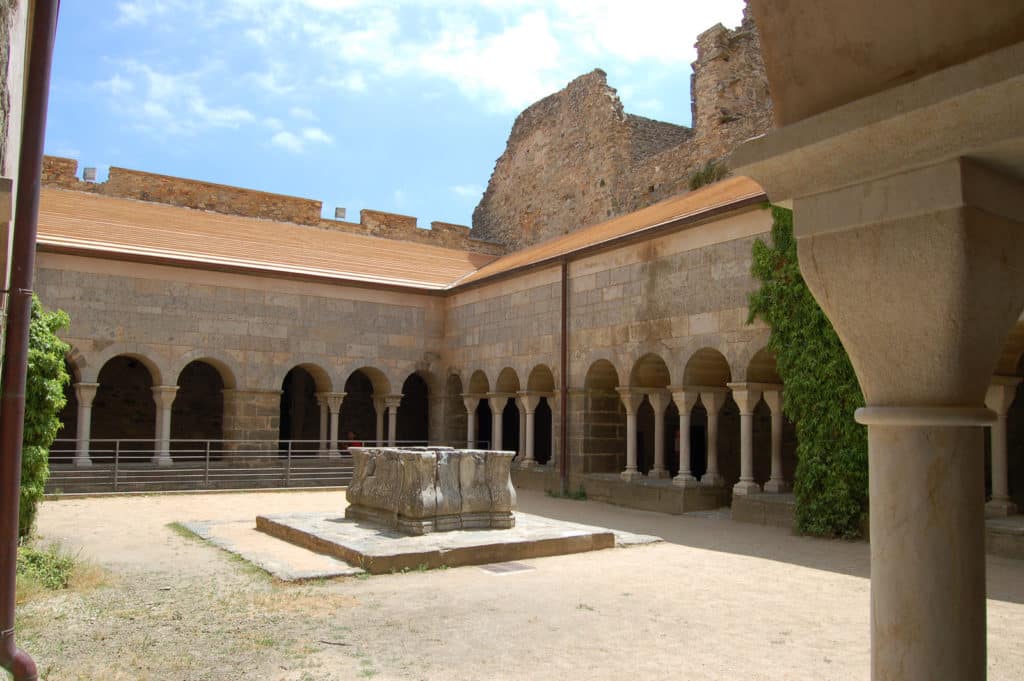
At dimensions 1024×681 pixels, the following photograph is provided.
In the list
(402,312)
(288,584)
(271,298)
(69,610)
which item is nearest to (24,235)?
(69,610)

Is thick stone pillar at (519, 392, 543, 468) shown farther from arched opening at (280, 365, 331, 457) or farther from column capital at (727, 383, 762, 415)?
arched opening at (280, 365, 331, 457)

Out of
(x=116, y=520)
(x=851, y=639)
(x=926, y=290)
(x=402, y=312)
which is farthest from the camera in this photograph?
(x=402, y=312)

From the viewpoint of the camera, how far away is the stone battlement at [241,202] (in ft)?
65.4

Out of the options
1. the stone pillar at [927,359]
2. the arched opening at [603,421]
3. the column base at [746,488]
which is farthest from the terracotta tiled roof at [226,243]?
the stone pillar at [927,359]

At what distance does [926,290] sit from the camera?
7.00 feet

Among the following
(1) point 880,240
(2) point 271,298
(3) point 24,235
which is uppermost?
(2) point 271,298

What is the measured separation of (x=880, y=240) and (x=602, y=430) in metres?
11.7

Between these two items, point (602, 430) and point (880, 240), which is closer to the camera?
point (880, 240)

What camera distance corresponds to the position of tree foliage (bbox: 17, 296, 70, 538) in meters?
6.80

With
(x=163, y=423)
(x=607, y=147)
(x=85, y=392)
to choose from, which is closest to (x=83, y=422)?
(x=85, y=392)

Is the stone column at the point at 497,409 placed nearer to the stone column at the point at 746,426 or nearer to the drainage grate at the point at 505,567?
the stone column at the point at 746,426

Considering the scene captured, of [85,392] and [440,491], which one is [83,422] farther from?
[440,491]

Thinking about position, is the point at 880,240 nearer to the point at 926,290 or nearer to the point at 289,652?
the point at 926,290

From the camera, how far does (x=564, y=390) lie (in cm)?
1394
